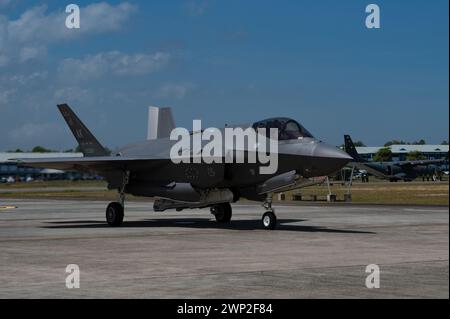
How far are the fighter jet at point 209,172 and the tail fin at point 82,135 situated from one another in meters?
0.94

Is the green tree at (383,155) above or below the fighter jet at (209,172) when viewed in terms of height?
above

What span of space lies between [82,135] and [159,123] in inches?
119

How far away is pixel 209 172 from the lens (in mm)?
22438

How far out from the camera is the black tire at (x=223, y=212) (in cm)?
2564

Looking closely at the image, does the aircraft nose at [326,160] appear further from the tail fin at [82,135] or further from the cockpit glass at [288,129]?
the tail fin at [82,135]

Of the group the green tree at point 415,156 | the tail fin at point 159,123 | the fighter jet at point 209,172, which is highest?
the green tree at point 415,156

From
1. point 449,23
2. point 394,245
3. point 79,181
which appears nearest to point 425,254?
point 394,245

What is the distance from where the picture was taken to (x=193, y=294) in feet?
32.0

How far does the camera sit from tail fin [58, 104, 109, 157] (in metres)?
27.9

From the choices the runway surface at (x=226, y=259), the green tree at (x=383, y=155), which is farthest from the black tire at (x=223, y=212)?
the green tree at (x=383, y=155)
